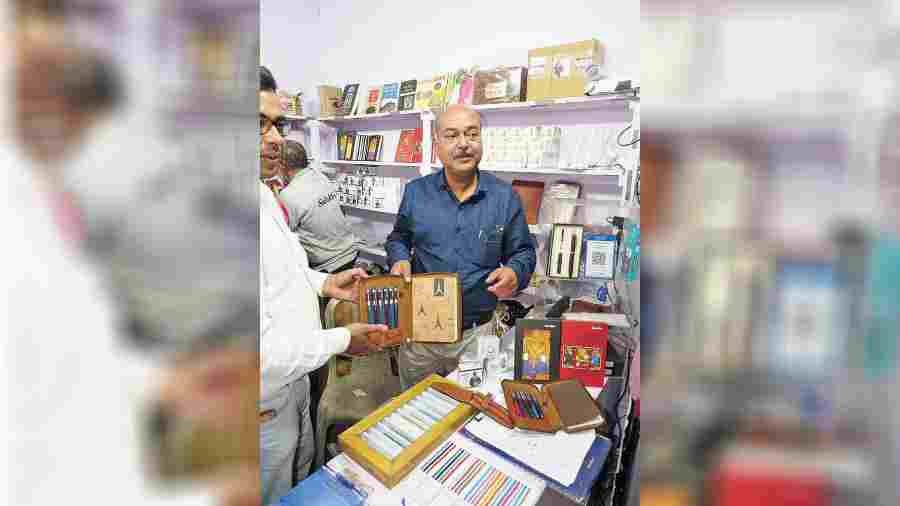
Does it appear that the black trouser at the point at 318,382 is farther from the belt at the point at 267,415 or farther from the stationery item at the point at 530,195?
the stationery item at the point at 530,195

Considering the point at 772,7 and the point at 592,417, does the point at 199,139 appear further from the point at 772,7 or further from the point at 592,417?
the point at 592,417

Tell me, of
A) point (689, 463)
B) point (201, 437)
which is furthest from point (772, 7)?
point (201, 437)

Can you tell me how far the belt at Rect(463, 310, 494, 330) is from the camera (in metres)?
1.50

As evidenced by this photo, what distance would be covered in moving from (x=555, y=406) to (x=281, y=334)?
2.43 ft

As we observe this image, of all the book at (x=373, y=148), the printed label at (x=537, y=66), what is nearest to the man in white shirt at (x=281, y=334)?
the book at (x=373, y=148)

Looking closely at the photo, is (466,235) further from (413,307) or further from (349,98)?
(349,98)

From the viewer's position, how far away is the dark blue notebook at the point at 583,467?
2.80ft

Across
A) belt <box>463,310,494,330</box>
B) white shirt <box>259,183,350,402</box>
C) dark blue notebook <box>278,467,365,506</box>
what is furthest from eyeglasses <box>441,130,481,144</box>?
dark blue notebook <box>278,467,365,506</box>

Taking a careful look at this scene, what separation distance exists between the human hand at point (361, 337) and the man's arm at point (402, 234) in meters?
0.34

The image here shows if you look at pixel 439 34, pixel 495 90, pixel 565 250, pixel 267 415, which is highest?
pixel 439 34

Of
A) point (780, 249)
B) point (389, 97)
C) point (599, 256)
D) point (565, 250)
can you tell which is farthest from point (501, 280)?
point (780, 249)

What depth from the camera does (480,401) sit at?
3.55 feet

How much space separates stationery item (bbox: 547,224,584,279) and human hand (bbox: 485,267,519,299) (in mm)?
151

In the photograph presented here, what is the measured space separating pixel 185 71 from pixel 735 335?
40 centimetres
